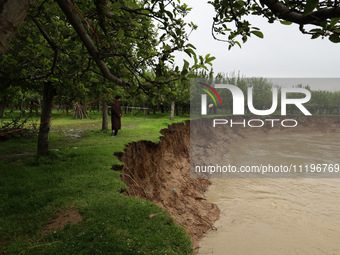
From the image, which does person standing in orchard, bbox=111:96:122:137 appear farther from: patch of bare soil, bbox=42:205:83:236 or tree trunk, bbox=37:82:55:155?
patch of bare soil, bbox=42:205:83:236

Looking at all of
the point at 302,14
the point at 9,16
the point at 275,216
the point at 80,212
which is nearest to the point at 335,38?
the point at 302,14

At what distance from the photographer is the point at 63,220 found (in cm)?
489

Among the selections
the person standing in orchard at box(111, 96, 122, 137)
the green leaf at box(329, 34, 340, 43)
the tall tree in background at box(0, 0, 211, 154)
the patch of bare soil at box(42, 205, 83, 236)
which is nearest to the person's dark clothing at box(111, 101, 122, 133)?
the person standing in orchard at box(111, 96, 122, 137)

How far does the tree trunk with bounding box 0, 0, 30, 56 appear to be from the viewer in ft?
5.05

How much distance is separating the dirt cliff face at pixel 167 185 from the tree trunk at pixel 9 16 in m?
5.66

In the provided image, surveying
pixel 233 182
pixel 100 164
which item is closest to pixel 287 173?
pixel 233 182

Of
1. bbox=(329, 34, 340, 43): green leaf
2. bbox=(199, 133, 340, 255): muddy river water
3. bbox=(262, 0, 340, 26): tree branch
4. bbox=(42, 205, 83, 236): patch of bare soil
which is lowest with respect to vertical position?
bbox=(199, 133, 340, 255): muddy river water

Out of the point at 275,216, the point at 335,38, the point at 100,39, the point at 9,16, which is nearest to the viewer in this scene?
the point at 9,16

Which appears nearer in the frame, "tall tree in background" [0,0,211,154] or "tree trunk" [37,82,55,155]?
"tall tree in background" [0,0,211,154]

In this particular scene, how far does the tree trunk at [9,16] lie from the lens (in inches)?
60.6

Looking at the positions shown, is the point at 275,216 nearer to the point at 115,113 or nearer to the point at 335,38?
the point at 115,113

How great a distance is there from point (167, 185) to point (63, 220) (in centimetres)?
695

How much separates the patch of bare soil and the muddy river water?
14.9 feet

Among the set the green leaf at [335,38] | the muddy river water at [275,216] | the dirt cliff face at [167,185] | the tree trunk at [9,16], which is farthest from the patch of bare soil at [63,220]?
the green leaf at [335,38]
